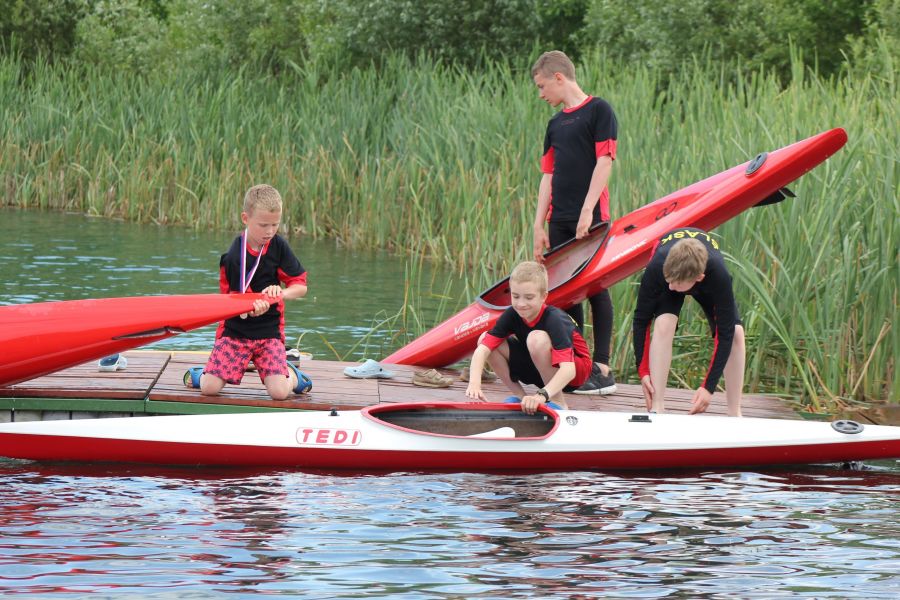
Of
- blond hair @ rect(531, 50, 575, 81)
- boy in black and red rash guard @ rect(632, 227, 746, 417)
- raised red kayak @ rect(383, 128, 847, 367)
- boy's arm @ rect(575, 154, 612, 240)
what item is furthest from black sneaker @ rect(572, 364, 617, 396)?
blond hair @ rect(531, 50, 575, 81)

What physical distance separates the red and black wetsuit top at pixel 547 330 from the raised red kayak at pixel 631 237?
0.77m

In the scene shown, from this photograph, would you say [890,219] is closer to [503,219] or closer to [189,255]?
[503,219]

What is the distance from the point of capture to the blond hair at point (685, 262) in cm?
586

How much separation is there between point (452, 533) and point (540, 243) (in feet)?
8.42

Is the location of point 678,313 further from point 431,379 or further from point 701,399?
point 431,379

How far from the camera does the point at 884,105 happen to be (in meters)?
8.01

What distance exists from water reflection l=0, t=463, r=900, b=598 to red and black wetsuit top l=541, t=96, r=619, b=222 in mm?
1673

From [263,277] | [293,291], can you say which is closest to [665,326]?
[293,291]

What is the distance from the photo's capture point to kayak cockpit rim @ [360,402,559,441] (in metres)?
6.09

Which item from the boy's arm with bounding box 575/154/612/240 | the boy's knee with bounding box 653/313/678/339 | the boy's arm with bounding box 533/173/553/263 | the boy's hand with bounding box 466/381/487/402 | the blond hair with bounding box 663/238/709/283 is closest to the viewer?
the blond hair with bounding box 663/238/709/283

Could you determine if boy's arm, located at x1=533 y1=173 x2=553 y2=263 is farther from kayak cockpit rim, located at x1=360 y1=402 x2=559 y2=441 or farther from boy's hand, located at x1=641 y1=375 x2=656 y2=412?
kayak cockpit rim, located at x1=360 y1=402 x2=559 y2=441

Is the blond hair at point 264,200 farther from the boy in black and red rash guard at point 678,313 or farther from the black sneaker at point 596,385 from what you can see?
the black sneaker at point 596,385

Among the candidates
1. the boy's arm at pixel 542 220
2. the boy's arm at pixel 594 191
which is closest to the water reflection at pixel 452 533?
the boy's arm at pixel 594 191

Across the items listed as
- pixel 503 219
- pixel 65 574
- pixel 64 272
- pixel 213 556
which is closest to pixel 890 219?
pixel 503 219
